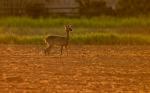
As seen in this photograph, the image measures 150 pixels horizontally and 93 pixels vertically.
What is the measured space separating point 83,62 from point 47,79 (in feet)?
12.8

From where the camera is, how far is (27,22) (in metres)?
32.3

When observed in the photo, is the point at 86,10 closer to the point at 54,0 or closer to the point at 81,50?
the point at 54,0

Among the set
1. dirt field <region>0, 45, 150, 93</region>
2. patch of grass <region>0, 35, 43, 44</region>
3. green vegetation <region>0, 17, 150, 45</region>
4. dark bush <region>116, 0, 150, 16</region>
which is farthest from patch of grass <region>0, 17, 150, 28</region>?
dirt field <region>0, 45, 150, 93</region>

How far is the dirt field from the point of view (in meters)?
12.5

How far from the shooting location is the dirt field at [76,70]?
40.9ft

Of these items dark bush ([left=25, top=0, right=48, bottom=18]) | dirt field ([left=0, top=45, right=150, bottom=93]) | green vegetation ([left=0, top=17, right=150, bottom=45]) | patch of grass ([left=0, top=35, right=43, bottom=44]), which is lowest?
dirt field ([left=0, top=45, right=150, bottom=93])

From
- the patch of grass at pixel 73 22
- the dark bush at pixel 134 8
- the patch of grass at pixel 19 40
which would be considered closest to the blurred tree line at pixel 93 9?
the dark bush at pixel 134 8

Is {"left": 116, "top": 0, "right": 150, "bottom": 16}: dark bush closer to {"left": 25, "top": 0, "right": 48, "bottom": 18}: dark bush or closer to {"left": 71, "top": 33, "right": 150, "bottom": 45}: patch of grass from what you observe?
{"left": 25, "top": 0, "right": 48, "bottom": 18}: dark bush

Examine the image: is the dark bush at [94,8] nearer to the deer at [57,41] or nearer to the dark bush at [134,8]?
the dark bush at [134,8]

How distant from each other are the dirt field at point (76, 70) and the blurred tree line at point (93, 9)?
14.3 meters

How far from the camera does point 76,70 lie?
50.8ft

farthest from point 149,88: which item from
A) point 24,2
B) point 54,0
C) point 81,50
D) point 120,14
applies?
point 54,0

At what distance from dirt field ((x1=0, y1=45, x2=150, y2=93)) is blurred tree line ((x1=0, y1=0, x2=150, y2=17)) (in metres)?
14.3

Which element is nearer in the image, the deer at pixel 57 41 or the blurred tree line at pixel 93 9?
the deer at pixel 57 41
